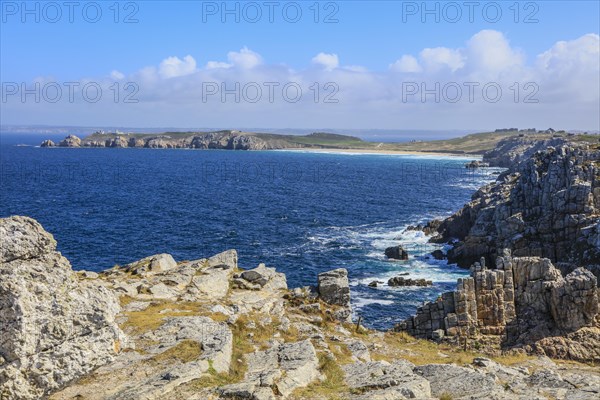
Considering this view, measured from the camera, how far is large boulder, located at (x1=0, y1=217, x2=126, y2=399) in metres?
14.8

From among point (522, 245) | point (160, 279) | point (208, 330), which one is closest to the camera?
point (208, 330)

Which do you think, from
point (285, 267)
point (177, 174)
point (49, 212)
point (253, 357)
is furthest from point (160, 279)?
point (177, 174)

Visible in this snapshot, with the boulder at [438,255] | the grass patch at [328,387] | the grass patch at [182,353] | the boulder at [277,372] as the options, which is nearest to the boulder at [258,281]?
the boulder at [277,372]

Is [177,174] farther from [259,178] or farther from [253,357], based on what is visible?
[253,357]

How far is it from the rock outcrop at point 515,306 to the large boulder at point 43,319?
95.2ft

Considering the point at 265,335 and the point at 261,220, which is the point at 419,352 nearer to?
the point at 265,335

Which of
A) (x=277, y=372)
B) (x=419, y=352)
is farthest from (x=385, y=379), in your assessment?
(x=419, y=352)

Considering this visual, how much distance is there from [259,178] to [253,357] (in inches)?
6442

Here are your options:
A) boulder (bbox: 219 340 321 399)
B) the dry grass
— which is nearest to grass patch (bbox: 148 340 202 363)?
boulder (bbox: 219 340 321 399)

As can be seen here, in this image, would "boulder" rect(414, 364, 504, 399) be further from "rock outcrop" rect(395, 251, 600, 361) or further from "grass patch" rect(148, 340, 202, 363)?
"rock outcrop" rect(395, 251, 600, 361)

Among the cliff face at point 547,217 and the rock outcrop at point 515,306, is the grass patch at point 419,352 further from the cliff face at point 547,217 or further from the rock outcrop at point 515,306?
the cliff face at point 547,217

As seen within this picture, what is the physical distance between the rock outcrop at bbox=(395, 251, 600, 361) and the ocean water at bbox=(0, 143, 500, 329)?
1175cm

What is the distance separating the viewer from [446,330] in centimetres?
3884

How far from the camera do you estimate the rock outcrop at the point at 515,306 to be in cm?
3653
